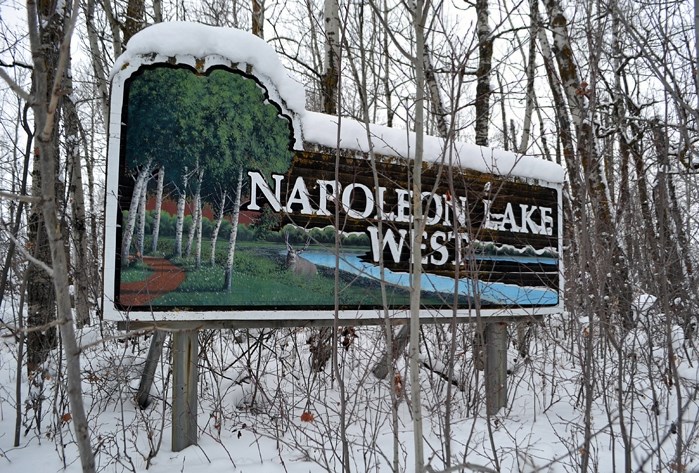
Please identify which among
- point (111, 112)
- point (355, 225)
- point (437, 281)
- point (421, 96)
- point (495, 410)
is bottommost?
point (495, 410)

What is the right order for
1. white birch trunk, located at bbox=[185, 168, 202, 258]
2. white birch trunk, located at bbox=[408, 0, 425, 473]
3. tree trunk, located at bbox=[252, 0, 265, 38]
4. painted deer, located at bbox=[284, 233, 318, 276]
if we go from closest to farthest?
white birch trunk, located at bbox=[408, 0, 425, 473] → white birch trunk, located at bbox=[185, 168, 202, 258] → painted deer, located at bbox=[284, 233, 318, 276] → tree trunk, located at bbox=[252, 0, 265, 38]

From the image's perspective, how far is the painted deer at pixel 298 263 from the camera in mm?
4457

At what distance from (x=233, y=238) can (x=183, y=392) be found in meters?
1.25

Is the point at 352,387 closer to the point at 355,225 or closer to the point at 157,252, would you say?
the point at 355,225

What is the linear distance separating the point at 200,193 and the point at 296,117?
3.41 ft

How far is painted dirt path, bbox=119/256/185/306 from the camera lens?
3.93m

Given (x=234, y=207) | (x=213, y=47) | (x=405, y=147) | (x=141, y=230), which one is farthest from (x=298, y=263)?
(x=213, y=47)

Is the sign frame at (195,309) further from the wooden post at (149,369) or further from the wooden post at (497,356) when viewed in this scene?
the wooden post at (149,369)

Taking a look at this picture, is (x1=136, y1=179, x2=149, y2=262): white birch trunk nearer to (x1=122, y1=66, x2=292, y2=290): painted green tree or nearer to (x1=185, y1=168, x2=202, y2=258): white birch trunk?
(x1=122, y1=66, x2=292, y2=290): painted green tree

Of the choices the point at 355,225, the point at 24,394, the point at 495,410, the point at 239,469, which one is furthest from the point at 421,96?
the point at 24,394

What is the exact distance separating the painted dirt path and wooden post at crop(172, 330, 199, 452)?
44cm

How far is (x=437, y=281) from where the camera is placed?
5.18 meters

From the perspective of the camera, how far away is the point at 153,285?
400 cm

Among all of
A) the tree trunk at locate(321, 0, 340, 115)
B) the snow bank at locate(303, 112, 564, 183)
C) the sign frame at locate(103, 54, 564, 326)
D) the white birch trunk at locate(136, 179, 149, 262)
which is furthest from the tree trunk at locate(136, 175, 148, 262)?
the tree trunk at locate(321, 0, 340, 115)
